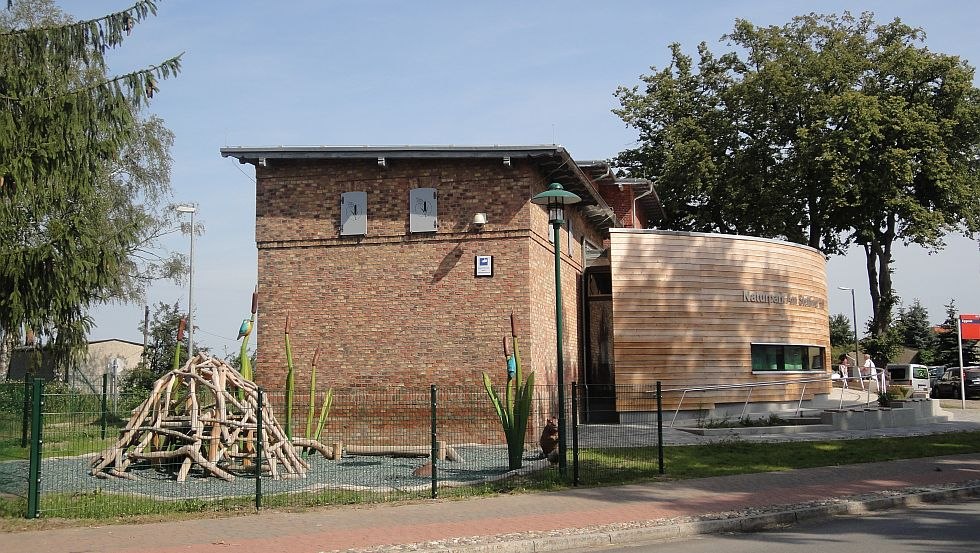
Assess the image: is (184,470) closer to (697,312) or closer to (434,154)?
(434,154)

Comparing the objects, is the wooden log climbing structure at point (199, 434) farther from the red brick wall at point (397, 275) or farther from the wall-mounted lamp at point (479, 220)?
the wall-mounted lamp at point (479, 220)

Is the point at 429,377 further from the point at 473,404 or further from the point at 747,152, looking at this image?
the point at 747,152

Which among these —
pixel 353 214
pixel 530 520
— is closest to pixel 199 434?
pixel 530 520

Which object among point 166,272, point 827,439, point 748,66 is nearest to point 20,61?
point 827,439

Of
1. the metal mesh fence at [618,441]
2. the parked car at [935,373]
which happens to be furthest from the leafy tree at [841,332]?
the metal mesh fence at [618,441]

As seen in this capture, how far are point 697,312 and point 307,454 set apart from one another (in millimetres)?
11983

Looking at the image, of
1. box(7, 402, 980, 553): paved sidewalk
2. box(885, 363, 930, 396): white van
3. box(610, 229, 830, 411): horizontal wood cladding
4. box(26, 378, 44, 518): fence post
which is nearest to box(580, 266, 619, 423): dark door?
box(610, 229, 830, 411): horizontal wood cladding

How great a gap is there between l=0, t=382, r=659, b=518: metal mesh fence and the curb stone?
305cm

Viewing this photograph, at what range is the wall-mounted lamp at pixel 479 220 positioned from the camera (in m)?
21.2

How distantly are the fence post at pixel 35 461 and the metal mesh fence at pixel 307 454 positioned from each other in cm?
12

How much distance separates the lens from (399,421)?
21.0 meters

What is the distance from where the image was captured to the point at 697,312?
25422 millimetres

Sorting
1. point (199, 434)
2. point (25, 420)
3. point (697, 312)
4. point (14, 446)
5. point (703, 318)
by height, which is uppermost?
point (697, 312)

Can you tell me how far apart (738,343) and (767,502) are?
1374cm
